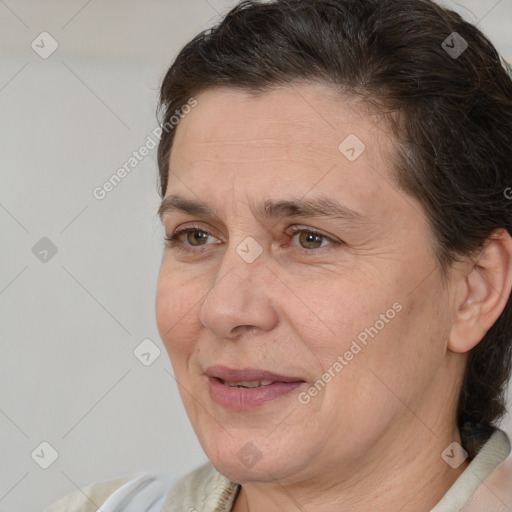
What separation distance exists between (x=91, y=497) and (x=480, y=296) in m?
0.90

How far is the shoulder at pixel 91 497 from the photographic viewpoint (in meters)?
1.87

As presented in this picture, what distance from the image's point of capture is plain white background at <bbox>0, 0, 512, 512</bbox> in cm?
278

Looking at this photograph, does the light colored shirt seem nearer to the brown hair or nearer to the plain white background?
the brown hair

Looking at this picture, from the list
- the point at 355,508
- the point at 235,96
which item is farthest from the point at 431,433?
the point at 235,96

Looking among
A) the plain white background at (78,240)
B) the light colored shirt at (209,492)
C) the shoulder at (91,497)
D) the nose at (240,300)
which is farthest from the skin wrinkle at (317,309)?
the plain white background at (78,240)

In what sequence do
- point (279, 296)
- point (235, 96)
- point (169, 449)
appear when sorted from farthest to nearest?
point (169, 449), point (235, 96), point (279, 296)

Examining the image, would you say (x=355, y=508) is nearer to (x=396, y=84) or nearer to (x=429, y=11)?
(x=396, y=84)

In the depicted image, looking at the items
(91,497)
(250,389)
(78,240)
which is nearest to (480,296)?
(250,389)

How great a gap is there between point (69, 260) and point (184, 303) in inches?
54.9

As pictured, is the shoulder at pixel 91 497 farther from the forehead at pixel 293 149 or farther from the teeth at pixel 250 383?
the forehead at pixel 293 149

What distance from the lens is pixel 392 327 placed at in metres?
1.38

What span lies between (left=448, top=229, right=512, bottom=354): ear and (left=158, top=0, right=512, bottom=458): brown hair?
4 centimetres

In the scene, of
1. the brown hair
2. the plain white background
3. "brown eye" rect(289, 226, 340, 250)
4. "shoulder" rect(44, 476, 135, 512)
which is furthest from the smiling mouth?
the plain white background

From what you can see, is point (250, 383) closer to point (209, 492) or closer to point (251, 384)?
point (251, 384)
